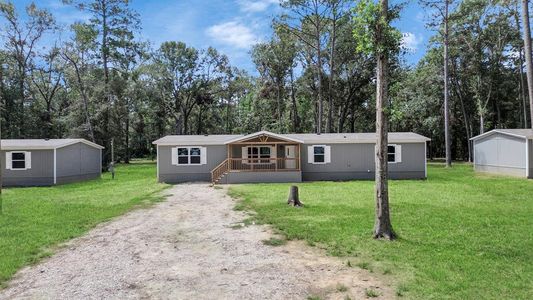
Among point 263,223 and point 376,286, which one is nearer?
point 376,286

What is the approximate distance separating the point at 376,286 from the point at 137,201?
10327mm

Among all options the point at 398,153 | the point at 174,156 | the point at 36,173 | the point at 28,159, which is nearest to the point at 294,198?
the point at 174,156

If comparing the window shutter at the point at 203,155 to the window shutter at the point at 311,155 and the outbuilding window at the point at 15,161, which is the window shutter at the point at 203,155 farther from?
the outbuilding window at the point at 15,161

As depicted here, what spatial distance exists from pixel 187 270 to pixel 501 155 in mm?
22915

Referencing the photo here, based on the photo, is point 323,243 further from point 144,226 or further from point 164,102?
point 164,102

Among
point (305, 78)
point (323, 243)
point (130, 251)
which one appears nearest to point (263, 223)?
point (323, 243)

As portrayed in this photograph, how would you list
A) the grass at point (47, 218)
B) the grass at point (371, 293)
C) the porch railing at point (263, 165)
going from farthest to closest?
the porch railing at point (263, 165) < the grass at point (47, 218) < the grass at point (371, 293)

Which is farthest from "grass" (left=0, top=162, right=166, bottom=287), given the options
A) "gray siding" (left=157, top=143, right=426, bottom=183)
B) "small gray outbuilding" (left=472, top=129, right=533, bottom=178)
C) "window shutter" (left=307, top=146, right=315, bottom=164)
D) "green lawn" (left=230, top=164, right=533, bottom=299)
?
"small gray outbuilding" (left=472, top=129, right=533, bottom=178)

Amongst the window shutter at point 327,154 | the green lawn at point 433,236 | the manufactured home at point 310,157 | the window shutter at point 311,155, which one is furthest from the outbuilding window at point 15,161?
the window shutter at point 327,154

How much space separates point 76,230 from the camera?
8.71 metres

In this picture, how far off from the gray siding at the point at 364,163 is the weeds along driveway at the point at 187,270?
13.8 meters

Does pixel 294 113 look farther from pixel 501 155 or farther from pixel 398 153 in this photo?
pixel 501 155

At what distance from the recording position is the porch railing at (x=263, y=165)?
2125 centimetres

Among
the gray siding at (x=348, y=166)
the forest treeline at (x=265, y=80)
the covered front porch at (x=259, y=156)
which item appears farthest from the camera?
the forest treeline at (x=265, y=80)
